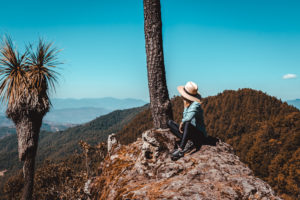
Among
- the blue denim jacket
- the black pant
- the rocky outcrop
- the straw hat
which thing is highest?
the straw hat

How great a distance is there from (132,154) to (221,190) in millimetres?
2650

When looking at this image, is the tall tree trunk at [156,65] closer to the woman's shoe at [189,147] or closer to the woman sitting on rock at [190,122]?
the woman sitting on rock at [190,122]

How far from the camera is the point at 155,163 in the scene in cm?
490

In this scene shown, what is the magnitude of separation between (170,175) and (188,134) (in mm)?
1317

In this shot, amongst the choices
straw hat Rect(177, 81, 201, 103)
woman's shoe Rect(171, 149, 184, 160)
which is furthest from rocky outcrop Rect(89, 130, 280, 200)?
straw hat Rect(177, 81, 201, 103)

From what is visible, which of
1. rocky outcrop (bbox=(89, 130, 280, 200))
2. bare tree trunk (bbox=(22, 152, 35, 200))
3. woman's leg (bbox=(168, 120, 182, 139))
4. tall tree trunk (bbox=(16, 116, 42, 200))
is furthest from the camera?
bare tree trunk (bbox=(22, 152, 35, 200))

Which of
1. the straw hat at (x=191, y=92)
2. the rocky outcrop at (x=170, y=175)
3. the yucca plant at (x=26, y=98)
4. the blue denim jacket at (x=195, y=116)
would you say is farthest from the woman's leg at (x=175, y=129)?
the yucca plant at (x=26, y=98)

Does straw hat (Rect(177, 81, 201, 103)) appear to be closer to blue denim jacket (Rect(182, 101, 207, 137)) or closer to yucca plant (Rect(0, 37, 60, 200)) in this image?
blue denim jacket (Rect(182, 101, 207, 137))

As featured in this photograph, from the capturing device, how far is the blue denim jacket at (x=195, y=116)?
5273 millimetres

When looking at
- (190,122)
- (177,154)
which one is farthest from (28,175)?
(190,122)

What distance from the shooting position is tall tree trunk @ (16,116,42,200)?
7.88 meters

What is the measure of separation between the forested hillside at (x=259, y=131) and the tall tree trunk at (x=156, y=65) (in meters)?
47.3

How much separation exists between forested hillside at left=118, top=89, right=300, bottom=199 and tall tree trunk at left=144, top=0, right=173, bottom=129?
47.3 meters

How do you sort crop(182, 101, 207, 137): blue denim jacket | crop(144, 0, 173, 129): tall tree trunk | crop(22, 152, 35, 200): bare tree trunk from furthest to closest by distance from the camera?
crop(22, 152, 35, 200): bare tree trunk
crop(144, 0, 173, 129): tall tree trunk
crop(182, 101, 207, 137): blue denim jacket
